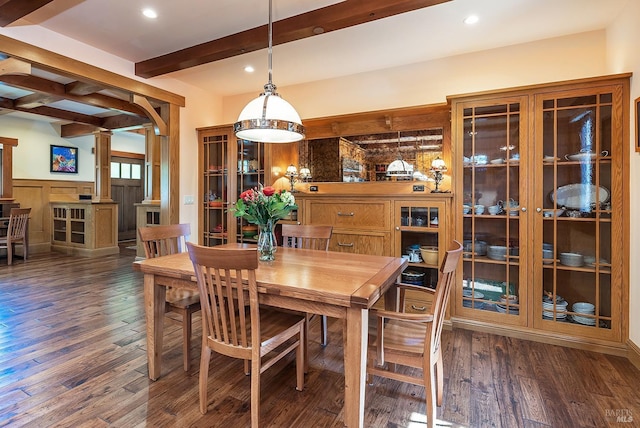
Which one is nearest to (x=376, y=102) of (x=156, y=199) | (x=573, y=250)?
(x=573, y=250)

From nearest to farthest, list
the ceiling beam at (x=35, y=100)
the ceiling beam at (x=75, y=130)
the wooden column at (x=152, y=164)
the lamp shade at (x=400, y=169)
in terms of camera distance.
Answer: the lamp shade at (x=400, y=169) → the ceiling beam at (x=35, y=100) → the wooden column at (x=152, y=164) → the ceiling beam at (x=75, y=130)

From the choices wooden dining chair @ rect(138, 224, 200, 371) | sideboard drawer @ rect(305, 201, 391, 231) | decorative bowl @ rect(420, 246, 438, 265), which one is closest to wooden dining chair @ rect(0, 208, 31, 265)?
wooden dining chair @ rect(138, 224, 200, 371)

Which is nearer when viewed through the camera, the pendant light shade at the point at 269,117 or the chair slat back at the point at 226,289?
the chair slat back at the point at 226,289

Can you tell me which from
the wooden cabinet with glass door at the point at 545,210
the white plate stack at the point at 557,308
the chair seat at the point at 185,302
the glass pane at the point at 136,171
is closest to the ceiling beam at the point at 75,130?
the glass pane at the point at 136,171

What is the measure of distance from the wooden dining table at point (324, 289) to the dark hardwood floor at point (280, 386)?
0.31m

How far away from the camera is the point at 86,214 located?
6422mm

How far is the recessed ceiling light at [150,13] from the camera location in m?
2.71

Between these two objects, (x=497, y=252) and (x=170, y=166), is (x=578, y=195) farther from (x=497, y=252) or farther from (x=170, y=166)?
(x=170, y=166)

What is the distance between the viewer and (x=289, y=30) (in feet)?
9.15

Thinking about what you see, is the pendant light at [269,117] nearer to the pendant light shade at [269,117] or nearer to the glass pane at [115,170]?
the pendant light shade at [269,117]

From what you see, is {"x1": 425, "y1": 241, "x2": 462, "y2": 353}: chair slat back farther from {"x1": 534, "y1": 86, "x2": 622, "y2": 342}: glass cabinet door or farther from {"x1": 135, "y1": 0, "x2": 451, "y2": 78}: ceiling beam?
{"x1": 135, "y1": 0, "x2": 451, "y2": 78}: ceiling beam

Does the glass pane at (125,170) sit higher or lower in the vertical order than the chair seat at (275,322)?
higher

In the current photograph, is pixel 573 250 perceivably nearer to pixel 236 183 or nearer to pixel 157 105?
Answer: pixel 236 183

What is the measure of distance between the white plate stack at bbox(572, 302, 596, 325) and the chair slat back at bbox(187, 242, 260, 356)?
8.66ft
